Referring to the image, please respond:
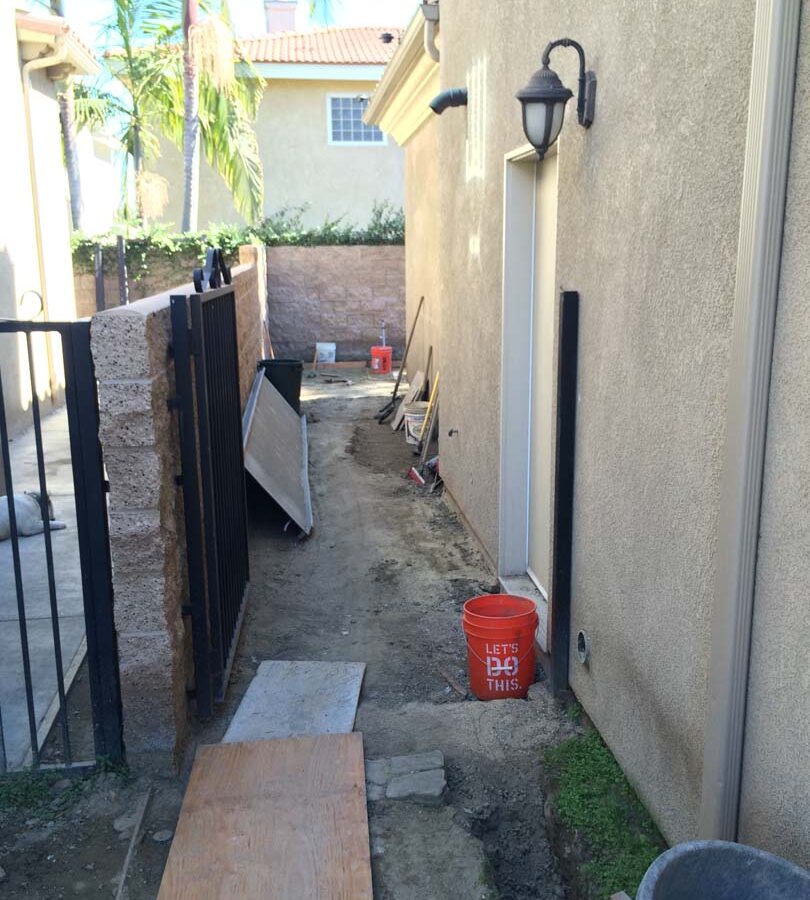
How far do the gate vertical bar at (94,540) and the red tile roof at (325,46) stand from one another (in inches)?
839

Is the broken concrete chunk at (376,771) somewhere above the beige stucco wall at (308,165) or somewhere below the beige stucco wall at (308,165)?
below

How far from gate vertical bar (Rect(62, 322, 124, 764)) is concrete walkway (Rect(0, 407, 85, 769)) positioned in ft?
1.49

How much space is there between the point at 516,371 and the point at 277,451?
3034 millimetres

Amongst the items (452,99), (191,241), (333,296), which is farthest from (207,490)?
(191,241)

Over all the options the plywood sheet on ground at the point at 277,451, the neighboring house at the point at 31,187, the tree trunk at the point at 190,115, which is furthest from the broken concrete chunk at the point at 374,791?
the tree trunk at the point at 190,115

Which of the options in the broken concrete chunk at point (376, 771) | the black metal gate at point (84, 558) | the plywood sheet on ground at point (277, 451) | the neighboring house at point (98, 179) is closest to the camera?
the black metal gate at point (84, 558)

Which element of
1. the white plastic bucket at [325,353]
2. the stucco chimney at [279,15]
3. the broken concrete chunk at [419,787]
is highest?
the stucco chimney at [279,15]

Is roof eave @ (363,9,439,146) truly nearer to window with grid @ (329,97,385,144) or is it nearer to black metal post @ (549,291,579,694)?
black metal post @ (549,291,579,694)

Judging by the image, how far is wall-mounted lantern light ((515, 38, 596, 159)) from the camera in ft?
12.2

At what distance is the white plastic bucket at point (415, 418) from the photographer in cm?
1006

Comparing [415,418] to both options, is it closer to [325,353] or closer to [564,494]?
[564,494]

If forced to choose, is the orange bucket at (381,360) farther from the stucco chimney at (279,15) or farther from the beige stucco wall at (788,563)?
the stucco chimney at (279,15)

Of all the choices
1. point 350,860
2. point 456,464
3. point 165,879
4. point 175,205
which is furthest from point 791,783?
point 175,205

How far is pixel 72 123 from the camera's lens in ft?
65.0
